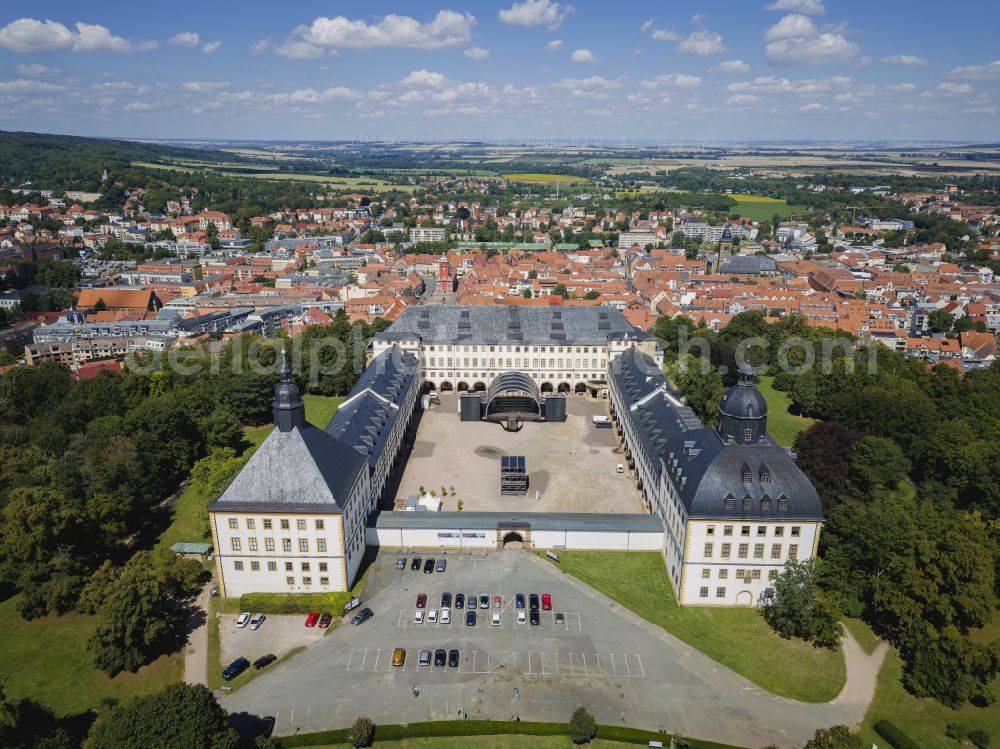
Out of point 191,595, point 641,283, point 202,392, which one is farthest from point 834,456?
point 641,283

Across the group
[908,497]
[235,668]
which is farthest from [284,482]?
[908,497]

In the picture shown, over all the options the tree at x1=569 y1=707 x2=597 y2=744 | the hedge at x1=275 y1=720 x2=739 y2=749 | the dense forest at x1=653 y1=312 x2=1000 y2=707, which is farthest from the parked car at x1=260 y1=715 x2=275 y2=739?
the dense forest at x1=653 y1=312 x2=1000 y2=707

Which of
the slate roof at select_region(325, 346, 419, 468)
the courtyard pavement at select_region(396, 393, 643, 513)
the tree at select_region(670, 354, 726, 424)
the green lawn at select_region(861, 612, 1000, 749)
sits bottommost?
the green lawn at select_region(861, 612, 1000, 749)

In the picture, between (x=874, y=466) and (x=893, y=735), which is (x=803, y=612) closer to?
(x=893, y=735)

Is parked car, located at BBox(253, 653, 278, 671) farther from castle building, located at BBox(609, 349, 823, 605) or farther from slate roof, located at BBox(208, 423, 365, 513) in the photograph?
castle building, located at BBox(609, 349, 823, 605)

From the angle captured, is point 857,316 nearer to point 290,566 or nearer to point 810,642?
point 810,642

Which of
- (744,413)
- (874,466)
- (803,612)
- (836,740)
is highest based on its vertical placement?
(744,413)
